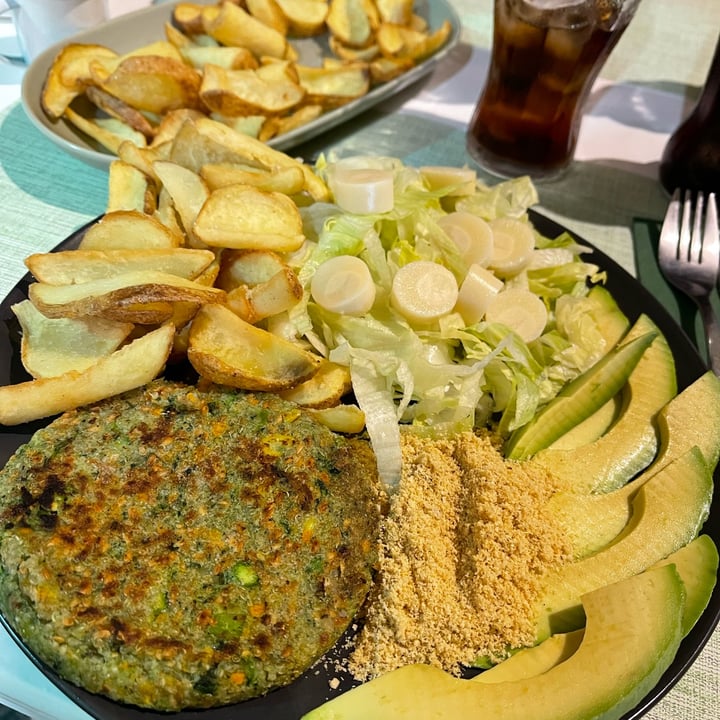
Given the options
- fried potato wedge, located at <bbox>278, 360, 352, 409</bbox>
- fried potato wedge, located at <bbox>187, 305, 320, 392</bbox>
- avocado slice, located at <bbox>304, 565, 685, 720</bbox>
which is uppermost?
fried potato wedge, located at <bbox>187, 305, 320, 392</bbox>

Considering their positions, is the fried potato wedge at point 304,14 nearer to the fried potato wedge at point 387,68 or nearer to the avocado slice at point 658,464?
the fried potato wedge at point 387,68

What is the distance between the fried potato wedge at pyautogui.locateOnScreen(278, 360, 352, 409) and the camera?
1598mm

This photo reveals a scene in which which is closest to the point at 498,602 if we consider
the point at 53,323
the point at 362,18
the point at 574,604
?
the point at 574,604

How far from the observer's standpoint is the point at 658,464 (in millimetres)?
1582

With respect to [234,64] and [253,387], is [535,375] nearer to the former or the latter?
[253,387]

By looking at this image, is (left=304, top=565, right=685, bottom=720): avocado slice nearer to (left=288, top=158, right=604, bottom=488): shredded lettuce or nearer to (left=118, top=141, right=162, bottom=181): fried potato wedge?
(left=288, top=158, right=604, bottom=488): shredded lettuce

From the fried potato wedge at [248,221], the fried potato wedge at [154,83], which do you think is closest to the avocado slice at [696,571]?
the fried potato wedge at [248,221]

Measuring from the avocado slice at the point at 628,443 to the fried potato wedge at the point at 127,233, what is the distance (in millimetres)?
1022

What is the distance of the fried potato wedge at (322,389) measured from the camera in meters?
1.60

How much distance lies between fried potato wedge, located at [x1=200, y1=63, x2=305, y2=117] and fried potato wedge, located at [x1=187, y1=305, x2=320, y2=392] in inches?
40.0

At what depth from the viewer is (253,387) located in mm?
1530

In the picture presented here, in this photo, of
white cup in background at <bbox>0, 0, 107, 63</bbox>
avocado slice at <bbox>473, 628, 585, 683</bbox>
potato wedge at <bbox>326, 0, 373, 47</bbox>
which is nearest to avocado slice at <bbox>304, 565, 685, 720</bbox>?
avocado slice at <bbox>473, 628, 585, 683</bbox>

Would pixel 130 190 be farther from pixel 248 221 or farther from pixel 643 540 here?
pixel 643 540

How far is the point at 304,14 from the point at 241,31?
36cm
